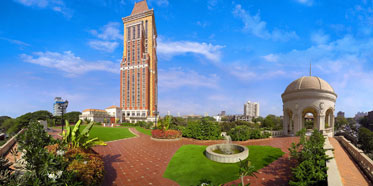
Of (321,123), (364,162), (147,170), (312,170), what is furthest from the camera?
(321,123)

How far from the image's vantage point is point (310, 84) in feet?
A: 56.9

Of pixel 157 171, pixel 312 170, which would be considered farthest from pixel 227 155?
pixel 312 170

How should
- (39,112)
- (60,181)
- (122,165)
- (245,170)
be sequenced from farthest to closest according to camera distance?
Result: (39,112) → (122,165) → (245,170) → (60,181)

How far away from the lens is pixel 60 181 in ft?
14.7

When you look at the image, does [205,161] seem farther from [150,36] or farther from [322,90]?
[150,36]

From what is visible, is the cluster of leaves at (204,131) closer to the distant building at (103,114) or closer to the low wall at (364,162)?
the low wall at (364,162)

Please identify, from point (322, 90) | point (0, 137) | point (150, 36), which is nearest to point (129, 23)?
point (150, 36)

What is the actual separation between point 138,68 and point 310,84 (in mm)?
64241

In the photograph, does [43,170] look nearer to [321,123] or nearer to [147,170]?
[147,170]

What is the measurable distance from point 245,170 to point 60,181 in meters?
5.42

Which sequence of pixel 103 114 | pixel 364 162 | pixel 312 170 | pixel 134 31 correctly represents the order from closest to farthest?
pixel 312 170 → pixel 364 162 → pixel 103 114 → pixel 134 31

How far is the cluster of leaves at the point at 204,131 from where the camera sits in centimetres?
1688

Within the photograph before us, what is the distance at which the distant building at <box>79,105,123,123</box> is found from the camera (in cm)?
6619

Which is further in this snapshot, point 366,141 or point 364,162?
point 366,141
